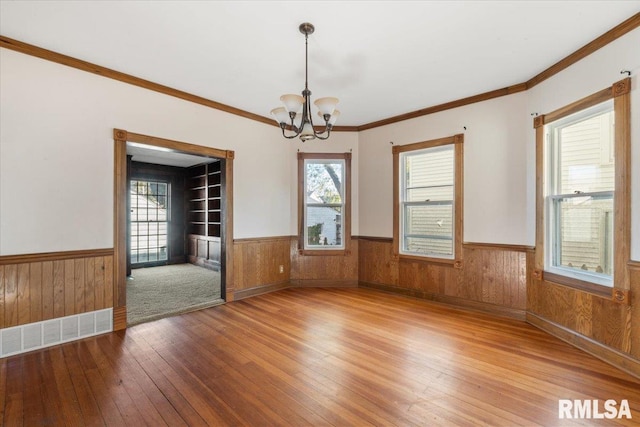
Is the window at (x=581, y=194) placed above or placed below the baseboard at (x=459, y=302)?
above

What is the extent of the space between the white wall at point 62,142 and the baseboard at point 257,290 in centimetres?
184

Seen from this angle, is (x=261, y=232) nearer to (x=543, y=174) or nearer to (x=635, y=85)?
(x=543, y=174)

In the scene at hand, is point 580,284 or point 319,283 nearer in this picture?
point 580,284

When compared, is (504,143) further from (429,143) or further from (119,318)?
(119,318)

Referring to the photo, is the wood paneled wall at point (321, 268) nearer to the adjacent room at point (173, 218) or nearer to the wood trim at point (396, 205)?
the wood trim at point (396, 205)

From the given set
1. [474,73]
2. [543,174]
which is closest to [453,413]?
[543,174]

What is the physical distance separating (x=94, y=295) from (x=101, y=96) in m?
2.12

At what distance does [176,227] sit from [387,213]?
570 centimetres

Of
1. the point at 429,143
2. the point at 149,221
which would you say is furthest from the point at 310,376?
the point at 149,221

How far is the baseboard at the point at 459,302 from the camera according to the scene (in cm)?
356

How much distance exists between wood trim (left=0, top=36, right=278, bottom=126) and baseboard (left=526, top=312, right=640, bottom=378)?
4.69 meters

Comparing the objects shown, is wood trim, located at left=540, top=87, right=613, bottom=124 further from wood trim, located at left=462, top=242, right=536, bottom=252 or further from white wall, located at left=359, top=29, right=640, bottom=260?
wood trim, located at left=462, top=242, right=536, bottom=252

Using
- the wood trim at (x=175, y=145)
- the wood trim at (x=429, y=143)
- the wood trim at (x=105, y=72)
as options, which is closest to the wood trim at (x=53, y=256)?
the wood trim at (x=175, y=145)
